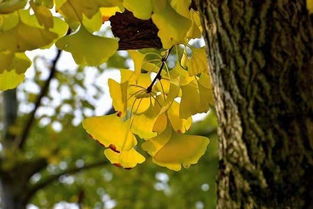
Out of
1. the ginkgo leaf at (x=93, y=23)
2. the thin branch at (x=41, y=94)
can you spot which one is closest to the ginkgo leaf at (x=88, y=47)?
the ginkgo leaf at (x=93, y=23)

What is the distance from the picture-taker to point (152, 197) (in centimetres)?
552

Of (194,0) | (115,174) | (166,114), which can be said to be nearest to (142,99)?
(166,114)

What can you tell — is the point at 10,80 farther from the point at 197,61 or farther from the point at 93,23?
the point at 197,61

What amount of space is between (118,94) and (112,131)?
6cm

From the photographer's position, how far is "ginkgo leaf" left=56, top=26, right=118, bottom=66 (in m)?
0.82

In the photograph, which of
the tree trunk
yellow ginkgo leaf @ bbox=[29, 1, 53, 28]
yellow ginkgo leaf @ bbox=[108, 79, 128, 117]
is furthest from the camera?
yellow ginkgo leaf @ bbox=[108, 79, 128, 117]

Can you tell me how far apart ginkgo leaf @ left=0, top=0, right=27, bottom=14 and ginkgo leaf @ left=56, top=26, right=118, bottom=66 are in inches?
3.7

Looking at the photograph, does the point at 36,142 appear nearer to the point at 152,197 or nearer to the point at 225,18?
the point at 152,197

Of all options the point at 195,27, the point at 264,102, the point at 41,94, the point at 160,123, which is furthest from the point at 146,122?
the point at 41,94

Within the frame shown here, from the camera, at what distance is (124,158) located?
36.4 inches

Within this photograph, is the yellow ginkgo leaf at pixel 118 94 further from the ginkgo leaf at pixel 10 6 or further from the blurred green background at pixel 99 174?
the blurred green background at pixel 99 174

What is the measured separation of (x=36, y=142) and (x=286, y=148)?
4958 mm

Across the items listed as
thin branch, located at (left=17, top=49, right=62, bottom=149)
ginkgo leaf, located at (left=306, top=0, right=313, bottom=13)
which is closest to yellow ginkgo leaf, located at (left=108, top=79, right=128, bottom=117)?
ginkgo leaf, located at (left=306, top=0, right=313, bottom=13)

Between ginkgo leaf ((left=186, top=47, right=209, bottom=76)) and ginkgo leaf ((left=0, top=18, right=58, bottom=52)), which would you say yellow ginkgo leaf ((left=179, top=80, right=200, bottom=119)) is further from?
ginkgo leaf ((left=0, top=18, right=58, bottom=52))
